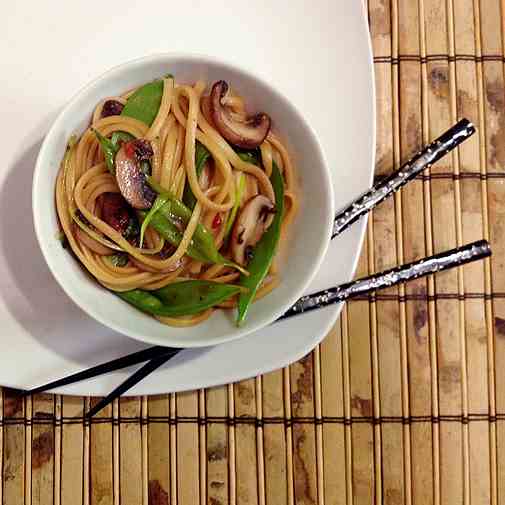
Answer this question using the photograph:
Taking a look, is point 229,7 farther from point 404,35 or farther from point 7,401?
point 7,401

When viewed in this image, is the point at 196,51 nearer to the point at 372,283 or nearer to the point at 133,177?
the point at 133,177

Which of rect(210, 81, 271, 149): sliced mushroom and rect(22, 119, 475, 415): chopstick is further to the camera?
rect(22, 119, 475, 415): chopstick

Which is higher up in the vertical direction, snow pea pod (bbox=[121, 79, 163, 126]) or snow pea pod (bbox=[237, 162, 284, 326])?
snow pea pod (bbox=[121, 79, 163, 126])

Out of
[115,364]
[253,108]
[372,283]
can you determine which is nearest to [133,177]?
[253,108]

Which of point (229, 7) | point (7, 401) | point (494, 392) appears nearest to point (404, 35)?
point (229, 7)

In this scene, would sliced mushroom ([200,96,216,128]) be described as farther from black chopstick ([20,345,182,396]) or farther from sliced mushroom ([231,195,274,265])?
black chopstick ([20,345,182,396])

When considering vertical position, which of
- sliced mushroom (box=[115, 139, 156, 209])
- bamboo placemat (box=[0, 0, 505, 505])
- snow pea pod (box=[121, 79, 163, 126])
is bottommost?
bamboo placemat (box=[0, 0, 505, 505])

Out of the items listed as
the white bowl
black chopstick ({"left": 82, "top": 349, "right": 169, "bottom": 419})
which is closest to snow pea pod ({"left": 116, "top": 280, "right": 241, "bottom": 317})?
the white bowl
